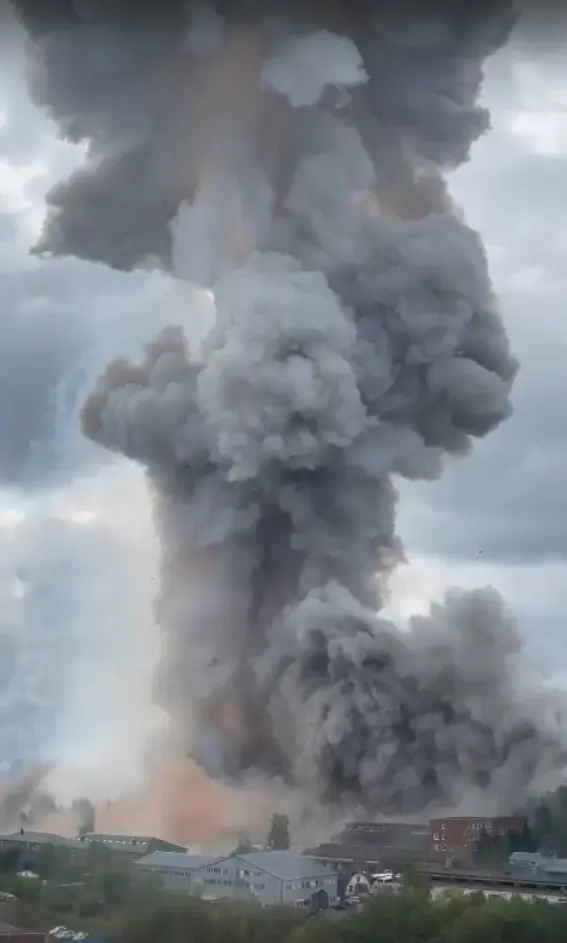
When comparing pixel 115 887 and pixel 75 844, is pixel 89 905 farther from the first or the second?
pixel 75 844

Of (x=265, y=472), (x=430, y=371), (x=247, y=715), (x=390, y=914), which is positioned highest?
(x=430, y=371)

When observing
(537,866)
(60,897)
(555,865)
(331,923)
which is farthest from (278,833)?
(331,923)

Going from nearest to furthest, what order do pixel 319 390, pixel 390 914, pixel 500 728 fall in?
pixel 390 914, pixel 319 390, pixel 500 728

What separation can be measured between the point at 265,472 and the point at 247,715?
1.92 m

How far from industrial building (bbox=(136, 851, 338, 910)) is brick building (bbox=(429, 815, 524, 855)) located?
1.26m

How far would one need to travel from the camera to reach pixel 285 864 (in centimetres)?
983

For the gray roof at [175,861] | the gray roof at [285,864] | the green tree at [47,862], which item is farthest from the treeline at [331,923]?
the green tree at [47,862]

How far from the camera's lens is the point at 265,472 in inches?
468

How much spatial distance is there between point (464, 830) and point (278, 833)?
1.42 m

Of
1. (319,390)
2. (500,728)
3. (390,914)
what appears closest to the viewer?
(390,914)

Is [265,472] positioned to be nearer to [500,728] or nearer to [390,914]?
[500,728]

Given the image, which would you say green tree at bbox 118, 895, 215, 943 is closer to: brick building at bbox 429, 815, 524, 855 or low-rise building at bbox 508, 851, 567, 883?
low-rise building at bbox 508, 851, 567, 883

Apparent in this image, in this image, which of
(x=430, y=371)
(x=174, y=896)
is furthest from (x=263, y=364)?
(x=174, y=896)

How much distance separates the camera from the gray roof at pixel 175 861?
384 inches
